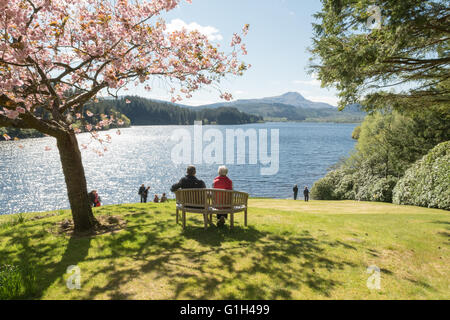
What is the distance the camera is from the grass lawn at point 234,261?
4.27 meters

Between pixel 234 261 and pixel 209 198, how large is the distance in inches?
79.1

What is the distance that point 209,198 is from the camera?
6980mm

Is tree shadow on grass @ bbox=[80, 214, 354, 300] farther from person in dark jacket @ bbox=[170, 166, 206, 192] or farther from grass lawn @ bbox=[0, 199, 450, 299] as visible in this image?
person in dark jacket @ bbox=[170, 166, 206, 192]

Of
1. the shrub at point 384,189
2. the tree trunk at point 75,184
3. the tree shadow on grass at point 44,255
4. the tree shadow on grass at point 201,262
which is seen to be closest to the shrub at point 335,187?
the shrub at point 384,189

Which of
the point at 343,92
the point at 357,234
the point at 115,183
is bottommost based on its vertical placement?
the point at 115,183

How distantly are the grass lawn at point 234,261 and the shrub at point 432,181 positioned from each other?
11241 millimetres

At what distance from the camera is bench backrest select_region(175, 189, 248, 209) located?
22.7 ft

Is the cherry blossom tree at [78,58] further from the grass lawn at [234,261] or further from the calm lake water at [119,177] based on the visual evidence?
the calm lake water at [119,177]

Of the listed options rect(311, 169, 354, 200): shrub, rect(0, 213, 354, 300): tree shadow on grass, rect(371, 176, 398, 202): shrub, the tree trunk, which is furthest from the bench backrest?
rect(311, 169, 354, 200): shrub
